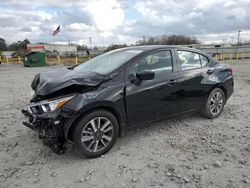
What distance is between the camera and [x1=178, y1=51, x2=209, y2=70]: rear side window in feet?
13.2

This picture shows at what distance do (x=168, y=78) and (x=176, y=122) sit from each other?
3.78ft

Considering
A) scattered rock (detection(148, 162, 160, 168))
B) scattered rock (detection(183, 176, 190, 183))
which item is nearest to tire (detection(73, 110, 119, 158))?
scattered rock (detection(148, 162, 160, 168))

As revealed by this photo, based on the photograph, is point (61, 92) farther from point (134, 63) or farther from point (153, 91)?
point (153, 91)

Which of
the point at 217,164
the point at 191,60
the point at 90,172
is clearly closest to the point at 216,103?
the point at 191,60


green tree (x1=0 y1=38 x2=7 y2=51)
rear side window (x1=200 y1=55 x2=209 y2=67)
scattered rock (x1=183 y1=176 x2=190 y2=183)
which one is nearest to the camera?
scattered rock (x1=183 y1=176 x2=190 y2=183)

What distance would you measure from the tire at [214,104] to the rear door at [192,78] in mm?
234

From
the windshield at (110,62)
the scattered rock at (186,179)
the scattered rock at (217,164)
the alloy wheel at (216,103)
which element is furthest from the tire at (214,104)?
the scattered rock at (186,179)

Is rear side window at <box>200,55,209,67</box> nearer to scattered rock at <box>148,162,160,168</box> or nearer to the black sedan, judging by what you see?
the black sedan

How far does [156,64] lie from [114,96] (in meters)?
1.05

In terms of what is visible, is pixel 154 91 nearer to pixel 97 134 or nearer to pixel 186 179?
pixel 97 134

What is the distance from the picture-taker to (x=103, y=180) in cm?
267

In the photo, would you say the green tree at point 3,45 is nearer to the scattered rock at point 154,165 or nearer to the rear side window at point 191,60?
the rear side window at point 191,60

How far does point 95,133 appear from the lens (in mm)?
3094

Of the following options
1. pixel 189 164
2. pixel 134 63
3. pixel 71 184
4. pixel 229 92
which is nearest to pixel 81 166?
pixel 71 184
